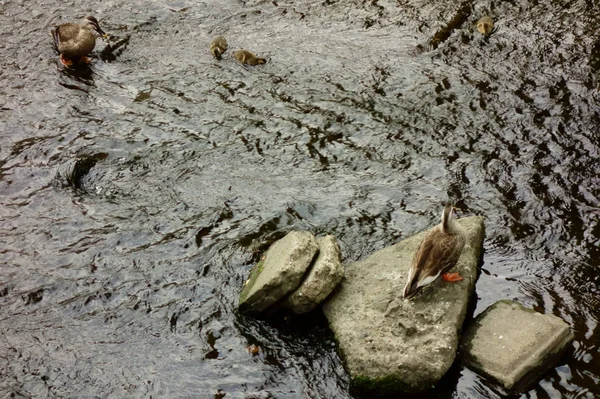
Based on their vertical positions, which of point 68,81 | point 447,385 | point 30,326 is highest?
point 68,81

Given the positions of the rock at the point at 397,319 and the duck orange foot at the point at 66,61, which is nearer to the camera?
the rock at the point at 397,319

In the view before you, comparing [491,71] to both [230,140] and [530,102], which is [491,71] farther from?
[230,140]

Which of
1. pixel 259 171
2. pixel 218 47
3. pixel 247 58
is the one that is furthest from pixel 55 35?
pixel 259 171

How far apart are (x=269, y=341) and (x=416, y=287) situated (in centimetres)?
149

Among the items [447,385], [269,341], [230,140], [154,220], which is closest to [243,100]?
[230,140]

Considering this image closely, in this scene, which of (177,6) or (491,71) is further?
(177,6)

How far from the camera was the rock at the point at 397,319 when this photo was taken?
222 inches

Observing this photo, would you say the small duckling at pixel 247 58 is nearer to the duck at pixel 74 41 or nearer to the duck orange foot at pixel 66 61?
the duck at pixel 74 41

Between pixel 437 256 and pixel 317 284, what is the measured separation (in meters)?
1.14

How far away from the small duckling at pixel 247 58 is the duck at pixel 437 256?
5177mm

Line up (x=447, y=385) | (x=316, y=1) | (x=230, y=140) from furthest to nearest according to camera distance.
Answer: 1. (x=316, y=1)
2. (x=230, y=140)
3. (x=447, y=385)

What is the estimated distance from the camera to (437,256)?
6059 millimetres

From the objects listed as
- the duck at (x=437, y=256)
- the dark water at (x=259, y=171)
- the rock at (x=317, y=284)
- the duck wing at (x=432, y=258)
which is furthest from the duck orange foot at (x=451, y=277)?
the rock at (x=317, y=284)

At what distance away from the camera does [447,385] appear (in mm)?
5812
